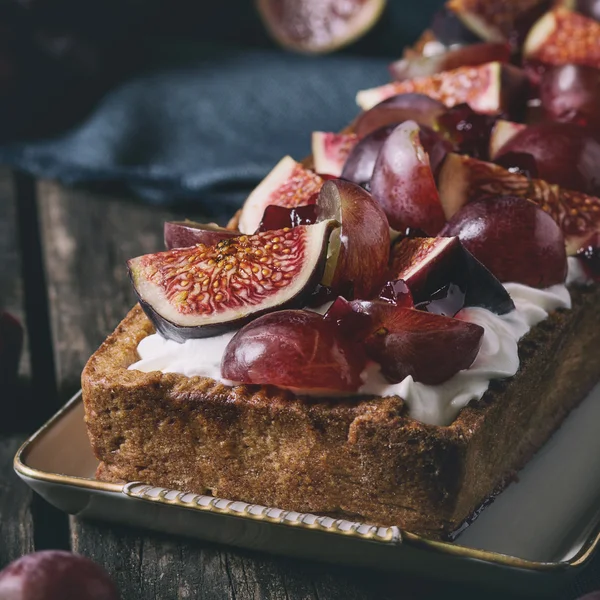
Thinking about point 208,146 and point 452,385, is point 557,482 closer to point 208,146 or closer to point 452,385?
point 452,385

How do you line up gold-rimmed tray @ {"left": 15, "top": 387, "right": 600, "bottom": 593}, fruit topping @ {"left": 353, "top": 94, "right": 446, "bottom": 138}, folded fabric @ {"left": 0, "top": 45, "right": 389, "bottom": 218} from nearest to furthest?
gold-rimmed tray @ {"left": 15, "top": 387, "right": 600, "bottom": 593} → fruit topping @ {"left": 353, "top": 94, "right": 446, "bottom": 138} → folded fabric @ {"left": 0, "top": 45, "right": 389, "bottom": 218}

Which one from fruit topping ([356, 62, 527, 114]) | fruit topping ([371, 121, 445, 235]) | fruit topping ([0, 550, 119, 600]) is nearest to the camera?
fruit topping ([0, 550, 119, 600])

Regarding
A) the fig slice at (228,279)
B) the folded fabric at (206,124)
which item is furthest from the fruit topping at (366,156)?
the folded fabric at (206,124)

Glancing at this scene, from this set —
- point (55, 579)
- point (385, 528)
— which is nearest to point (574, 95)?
point (385, 528)

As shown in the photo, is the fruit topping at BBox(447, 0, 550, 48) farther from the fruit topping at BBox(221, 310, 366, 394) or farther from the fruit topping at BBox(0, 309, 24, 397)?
the fruit topping at BBox(221, 310, 366, 394)

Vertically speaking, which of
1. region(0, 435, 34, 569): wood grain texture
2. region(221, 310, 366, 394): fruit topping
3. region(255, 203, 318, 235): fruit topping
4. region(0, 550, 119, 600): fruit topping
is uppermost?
region(255, 203, 318, 235): fruit topping

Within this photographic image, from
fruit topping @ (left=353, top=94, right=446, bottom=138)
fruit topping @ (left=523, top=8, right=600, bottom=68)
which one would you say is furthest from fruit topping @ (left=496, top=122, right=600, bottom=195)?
fruit topping @ (left=523, top=8, right=600, bottom=68)

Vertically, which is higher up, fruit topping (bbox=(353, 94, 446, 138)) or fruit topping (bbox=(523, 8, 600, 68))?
fruit topping (bbox=(523, 8, 600, 68))
